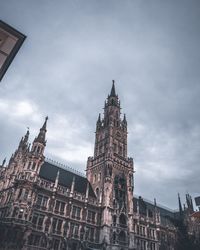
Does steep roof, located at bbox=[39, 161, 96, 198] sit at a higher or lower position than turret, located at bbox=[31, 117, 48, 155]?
lower

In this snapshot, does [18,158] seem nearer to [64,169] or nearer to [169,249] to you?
[64,169]

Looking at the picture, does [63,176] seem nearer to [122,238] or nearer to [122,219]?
[122,219]

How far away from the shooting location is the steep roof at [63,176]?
47.3 meters

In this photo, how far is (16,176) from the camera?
1668 inches

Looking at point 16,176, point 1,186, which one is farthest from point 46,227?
point 1,186

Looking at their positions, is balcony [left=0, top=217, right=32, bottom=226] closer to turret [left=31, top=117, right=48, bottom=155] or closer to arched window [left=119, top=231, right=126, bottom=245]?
turret [left=31, top=117, right=48, bottom=155]

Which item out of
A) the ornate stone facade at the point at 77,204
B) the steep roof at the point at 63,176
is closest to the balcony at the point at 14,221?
the ornate stone facade at the point at 77,204

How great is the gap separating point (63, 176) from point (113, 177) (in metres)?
12.4

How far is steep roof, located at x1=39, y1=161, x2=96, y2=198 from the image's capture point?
47.3 meters

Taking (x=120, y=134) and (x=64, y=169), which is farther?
(x=120, y=134)

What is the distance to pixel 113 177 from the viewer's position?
5469 centimetres

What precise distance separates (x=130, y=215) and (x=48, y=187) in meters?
21.8

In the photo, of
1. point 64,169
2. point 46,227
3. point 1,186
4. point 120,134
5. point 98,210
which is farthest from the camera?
point 120,134

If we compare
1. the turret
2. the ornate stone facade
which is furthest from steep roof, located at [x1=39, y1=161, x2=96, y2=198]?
the turret
